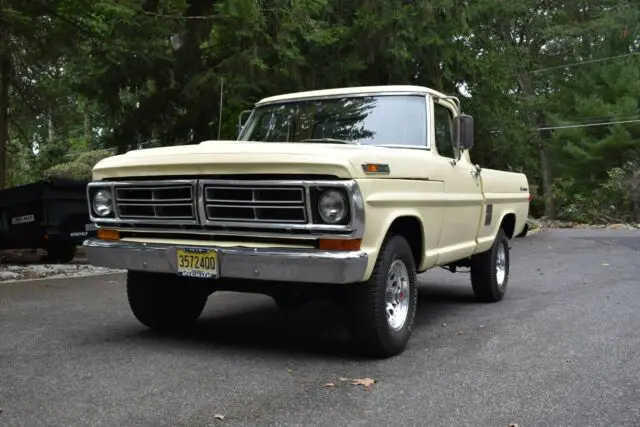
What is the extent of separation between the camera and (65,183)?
11.7 m

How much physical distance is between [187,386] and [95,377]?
0.66 m

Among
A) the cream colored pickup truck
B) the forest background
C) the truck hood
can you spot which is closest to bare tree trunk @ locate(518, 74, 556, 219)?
the forest background

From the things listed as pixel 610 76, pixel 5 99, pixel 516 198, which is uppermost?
pixel 610 76

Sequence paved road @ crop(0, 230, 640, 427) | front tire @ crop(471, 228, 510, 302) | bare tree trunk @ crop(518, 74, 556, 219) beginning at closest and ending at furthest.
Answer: paved road @ crop(0, 230, 640, 427)
front tire @ crop(471, 228, 510, 302)
bare tree trunk @ crop(518, 74, 556, 219)

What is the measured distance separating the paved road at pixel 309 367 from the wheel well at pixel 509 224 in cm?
95

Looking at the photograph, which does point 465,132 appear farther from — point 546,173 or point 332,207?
point 546,173

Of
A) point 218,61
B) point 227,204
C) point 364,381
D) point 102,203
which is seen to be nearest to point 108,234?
point 102,203

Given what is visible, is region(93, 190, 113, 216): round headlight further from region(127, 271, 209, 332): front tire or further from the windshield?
the windshield

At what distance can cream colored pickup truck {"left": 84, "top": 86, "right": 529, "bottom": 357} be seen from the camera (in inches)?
191

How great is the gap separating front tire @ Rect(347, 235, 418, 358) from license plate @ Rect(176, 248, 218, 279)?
981 millimetres

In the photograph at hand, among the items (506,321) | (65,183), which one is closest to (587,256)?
(506,321)

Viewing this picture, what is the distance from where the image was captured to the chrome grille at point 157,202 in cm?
529

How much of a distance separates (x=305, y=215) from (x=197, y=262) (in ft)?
2.89

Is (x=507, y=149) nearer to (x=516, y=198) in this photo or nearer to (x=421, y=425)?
(x=516, y=198)
